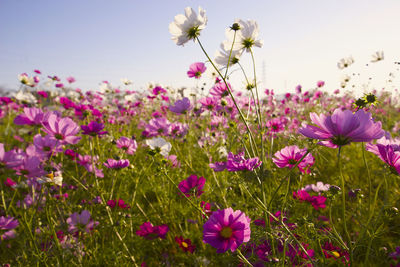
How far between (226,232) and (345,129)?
0.40 m

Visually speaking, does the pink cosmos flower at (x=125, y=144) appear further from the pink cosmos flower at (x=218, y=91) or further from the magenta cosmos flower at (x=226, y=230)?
the magenta cosmos flower at (x=226, y=230)

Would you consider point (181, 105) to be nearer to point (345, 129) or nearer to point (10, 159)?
point (10, 159)

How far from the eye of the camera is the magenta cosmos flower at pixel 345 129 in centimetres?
47

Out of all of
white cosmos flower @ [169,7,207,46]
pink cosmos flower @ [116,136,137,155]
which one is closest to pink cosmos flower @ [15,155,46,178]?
pink cosmos flower @ [116,136,137,155]

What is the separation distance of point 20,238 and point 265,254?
1.33 m

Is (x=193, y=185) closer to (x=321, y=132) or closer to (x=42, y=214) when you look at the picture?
(x=321, y=132)

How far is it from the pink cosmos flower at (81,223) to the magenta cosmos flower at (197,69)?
3.14 ft

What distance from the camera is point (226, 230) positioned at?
2.13 feet

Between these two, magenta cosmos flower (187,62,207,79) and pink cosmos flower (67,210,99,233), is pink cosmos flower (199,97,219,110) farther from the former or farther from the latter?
pink cosmos flower (67,210,99,233)

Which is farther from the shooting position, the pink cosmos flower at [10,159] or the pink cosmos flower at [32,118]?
the pink cosmos flower at [32,118]

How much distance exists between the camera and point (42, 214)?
4.74 feet

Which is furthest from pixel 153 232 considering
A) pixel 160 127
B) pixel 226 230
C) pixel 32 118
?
pixel 32 118

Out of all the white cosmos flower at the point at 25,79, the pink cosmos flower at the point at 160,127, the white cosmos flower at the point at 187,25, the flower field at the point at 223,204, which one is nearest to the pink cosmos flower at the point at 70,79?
the white cosmos flower at the point at 25,79

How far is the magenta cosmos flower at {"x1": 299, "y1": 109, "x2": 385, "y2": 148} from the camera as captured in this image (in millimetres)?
469
